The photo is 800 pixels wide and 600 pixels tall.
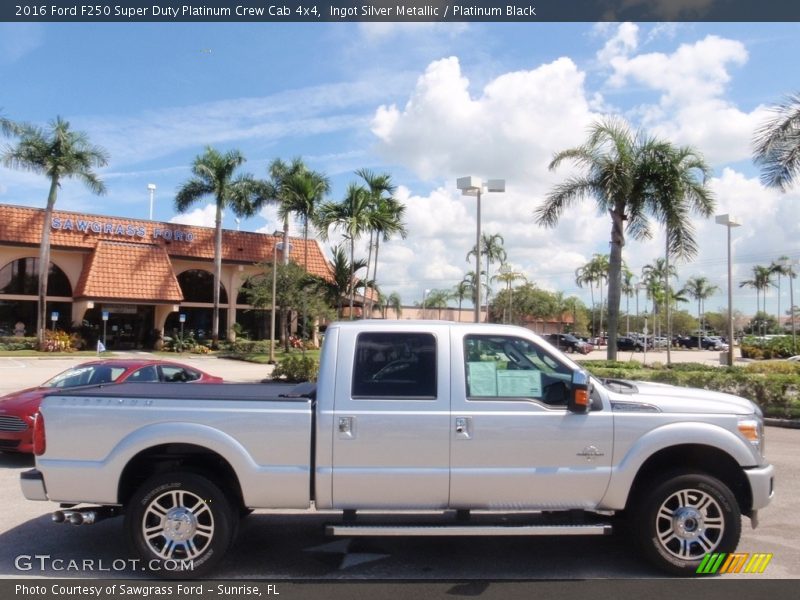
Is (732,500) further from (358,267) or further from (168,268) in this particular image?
(168,268)

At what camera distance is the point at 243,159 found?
43.9 metres

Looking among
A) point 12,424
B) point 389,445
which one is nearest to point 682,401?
point 389,445

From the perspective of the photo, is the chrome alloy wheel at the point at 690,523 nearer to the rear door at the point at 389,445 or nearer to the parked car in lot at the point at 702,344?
the rear door at the point at 389,445

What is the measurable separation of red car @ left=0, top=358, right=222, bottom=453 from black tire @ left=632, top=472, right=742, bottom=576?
7.64 m

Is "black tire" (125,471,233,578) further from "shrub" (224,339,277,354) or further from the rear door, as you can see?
"shrub" (224,339,277,354)

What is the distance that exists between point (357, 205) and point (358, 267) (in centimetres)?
240

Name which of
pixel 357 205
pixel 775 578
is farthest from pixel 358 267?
pixel 775 578

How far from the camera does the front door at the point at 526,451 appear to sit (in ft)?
17.0

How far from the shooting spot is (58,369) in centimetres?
2870

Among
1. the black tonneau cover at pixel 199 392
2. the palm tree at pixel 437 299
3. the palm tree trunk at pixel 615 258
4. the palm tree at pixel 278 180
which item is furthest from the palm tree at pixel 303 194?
the palm tree at pixel 437 299

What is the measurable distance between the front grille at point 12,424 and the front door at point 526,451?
679 cm

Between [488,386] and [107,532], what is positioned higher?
[488,386]

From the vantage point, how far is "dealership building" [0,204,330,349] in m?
39.2

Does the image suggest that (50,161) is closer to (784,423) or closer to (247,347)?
(247,347)
